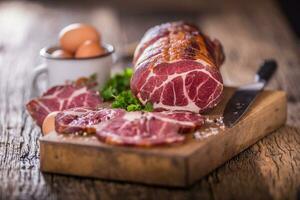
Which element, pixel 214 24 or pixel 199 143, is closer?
pixel 199 143

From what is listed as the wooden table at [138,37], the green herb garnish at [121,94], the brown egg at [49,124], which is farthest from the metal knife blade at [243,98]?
the brown egg at [49,124]

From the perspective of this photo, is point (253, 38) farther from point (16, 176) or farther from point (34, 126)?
point (16, 176)

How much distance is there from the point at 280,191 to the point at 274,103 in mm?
602

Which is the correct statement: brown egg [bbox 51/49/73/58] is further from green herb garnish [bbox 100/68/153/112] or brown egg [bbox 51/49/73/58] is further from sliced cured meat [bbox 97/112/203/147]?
sliced cured meat [bbox 97/112/203/147]

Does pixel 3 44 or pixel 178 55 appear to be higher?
pixel 178 55

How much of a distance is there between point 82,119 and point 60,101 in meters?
0.36

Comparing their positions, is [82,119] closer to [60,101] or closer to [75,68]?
[60,101]

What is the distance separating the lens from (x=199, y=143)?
6.94 feet

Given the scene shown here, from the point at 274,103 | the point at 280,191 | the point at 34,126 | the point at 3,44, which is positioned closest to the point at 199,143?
the point at 280,191

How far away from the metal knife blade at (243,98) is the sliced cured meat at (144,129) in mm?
199

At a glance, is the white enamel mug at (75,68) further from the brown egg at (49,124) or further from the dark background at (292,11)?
the dark background at (292,11)

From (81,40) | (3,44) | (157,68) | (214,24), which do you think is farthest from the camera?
(214,24)

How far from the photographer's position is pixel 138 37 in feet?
13.6

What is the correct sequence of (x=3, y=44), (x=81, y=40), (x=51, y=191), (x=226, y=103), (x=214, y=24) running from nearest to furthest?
1. (x=51, y=191)
2. (x=226, y=103)
3. (x=81, y=40)
4. (x=3, y=44)
5. (x=214, y=24)
